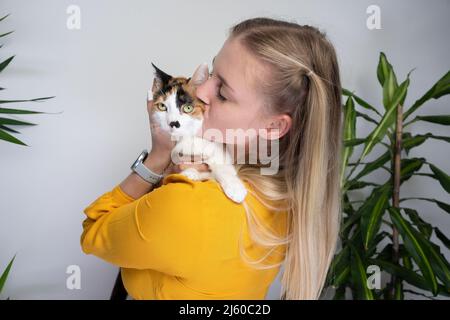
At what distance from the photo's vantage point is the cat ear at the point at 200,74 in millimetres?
930

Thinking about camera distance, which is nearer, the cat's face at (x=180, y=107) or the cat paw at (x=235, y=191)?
the cat paw at (x=235, y=191)

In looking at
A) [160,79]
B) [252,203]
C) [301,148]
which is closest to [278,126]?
[301,148]

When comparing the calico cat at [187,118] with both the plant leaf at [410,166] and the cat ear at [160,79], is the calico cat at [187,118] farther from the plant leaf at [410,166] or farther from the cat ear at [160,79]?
the plant leaf at [410,166]

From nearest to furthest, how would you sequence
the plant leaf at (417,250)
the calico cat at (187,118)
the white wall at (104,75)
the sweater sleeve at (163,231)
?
the sweater sleeve at (163,231), the calico cat at (187,118), the plant leaf at (417,250), the white wall at (104,75)

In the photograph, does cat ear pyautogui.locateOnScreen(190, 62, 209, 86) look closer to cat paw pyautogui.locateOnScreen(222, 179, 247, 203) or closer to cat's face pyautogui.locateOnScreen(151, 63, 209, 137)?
cat's face pyautogui.locateOnScreen(151, 63, 209, 137)

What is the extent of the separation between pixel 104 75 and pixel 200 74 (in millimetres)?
788

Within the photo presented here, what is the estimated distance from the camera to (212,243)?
2.18 ft

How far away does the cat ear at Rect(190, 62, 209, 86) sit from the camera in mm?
930

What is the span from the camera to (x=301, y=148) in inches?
30.7

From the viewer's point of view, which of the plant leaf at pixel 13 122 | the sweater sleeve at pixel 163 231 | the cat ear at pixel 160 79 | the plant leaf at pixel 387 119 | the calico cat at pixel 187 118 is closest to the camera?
the sweater sleeve at pixel 163 231

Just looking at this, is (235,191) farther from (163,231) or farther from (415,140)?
(415,140)

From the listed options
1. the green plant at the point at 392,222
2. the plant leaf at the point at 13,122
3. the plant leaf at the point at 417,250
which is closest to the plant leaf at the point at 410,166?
the green plant at the point at 392,222
